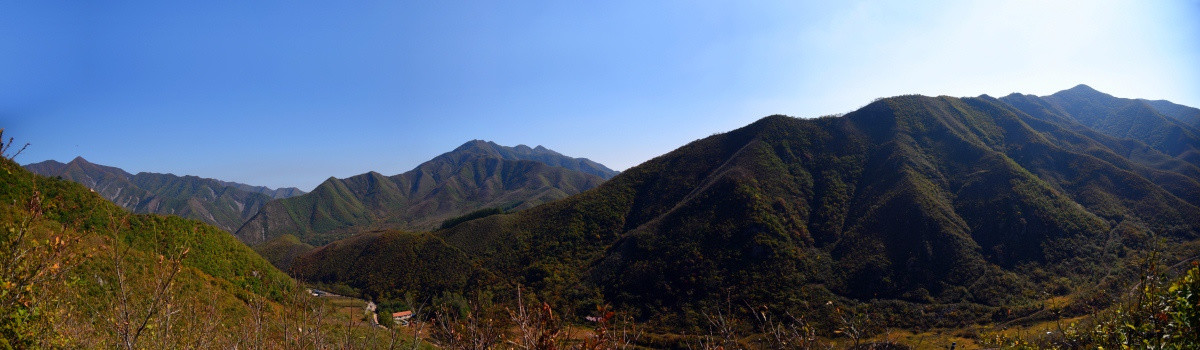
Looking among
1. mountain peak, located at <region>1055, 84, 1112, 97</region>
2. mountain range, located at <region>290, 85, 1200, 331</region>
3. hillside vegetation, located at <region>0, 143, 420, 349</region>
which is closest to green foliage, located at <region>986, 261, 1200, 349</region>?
hillside vegetation, located at <region>0, 143, 420, 349</region>

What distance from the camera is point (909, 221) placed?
1700 inches

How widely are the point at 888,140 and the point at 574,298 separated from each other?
4902cm

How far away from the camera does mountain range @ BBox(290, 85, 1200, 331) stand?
37.7m

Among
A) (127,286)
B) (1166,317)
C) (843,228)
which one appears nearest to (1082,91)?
(843,228)

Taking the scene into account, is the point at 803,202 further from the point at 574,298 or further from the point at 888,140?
the point at 574,298

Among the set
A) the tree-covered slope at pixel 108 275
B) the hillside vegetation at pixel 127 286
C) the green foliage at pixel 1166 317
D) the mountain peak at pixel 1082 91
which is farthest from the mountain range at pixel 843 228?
the mountain peak at pixel 1082 91

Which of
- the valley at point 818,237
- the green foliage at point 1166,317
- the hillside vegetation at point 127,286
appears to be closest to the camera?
the green foliage at point 1166,317

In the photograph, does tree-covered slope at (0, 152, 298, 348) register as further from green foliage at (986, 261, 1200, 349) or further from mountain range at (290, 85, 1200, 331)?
mountain range at (290, 85, 1200, 331)

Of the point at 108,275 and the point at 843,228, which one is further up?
the point at 108,275

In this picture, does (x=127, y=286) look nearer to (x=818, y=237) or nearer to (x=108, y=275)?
(x=108, y=275)

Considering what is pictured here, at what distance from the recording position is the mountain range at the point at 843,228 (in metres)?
37.7

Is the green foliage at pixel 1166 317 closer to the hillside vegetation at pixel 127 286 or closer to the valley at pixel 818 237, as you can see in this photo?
the hillside vegetation at pixel 127 286

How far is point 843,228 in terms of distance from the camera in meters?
47.7

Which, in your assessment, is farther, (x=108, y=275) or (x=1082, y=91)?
(x=1082, y=91)
